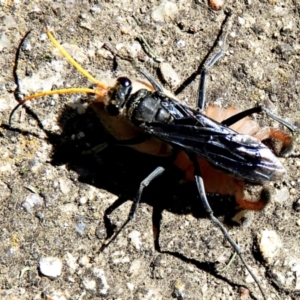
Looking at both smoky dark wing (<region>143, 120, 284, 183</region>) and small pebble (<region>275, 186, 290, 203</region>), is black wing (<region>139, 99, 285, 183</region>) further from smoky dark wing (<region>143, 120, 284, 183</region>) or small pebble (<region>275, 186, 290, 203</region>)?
small pebble (<region>275, 186, 290, 203</region>)

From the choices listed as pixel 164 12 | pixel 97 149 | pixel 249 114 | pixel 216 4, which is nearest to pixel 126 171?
pixel 97 149

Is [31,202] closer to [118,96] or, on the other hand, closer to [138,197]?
[138,197]

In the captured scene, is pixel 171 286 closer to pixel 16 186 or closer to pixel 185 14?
pixel 16 186

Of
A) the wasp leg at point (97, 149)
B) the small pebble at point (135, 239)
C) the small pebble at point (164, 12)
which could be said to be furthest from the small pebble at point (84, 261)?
the small pebble at point (164, 12)

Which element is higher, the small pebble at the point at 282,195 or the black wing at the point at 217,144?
the black wing at the point at 217,144

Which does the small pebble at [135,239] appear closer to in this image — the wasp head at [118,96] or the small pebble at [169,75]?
the wasp head at [118,96]

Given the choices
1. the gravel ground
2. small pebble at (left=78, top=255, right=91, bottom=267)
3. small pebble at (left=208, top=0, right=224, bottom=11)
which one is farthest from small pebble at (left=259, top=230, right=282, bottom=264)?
small pebble at (left=208, top=0, right=224, bottom=11)
